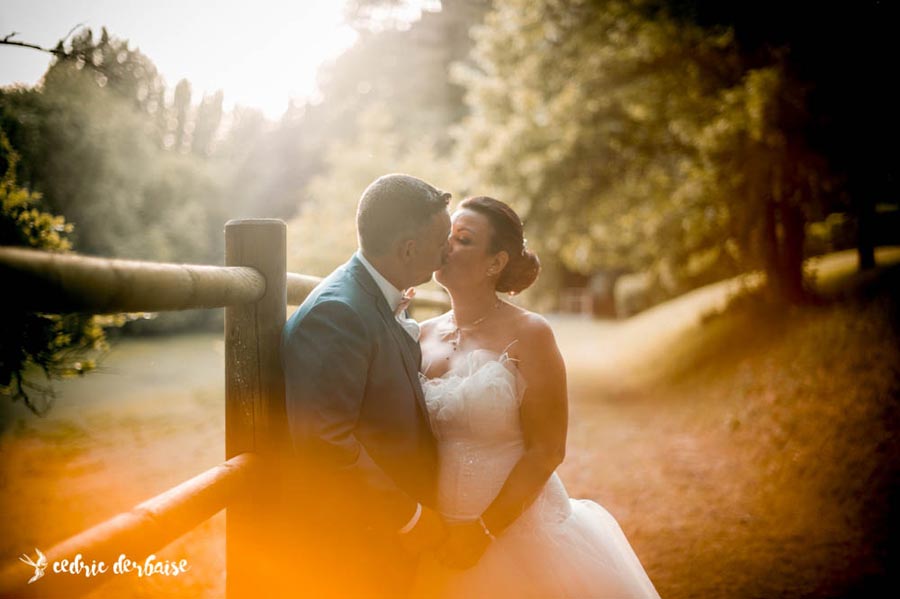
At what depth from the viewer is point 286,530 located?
6.91 feet

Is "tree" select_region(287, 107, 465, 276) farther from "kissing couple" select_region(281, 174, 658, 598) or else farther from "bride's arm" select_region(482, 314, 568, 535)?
"bride's arm" select_region(482, 314, 568, 535)

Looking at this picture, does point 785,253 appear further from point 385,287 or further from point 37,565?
point 37,565

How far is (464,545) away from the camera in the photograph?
8.47 feet

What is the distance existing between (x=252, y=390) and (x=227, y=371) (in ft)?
0.44

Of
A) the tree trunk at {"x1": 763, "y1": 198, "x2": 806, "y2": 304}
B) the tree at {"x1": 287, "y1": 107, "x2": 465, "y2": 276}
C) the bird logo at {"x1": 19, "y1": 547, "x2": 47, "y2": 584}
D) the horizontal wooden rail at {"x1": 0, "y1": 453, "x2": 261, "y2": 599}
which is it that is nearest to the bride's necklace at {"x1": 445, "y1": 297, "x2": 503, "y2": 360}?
the horizontal wooden rail at {"x1": 0, "y1": 453, "x2": 261, "y2": 599}

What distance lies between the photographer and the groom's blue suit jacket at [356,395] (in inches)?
75.1

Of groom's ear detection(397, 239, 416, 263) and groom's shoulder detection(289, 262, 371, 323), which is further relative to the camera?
groom's ear detection(397, 239, 416, 263)

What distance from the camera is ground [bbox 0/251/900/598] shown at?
15.0 ft

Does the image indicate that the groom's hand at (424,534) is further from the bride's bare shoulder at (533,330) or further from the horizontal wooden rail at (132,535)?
the bride's bare shoulder at (533,330)

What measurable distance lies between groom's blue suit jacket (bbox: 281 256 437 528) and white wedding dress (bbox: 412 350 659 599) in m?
0.39

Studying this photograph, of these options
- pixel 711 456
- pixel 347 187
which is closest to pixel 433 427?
pixel 711 456

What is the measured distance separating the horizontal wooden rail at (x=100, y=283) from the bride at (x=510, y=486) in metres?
1.40

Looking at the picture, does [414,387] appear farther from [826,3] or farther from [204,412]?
[204,412]

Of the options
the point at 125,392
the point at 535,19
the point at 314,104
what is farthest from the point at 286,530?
the point at 314,104
